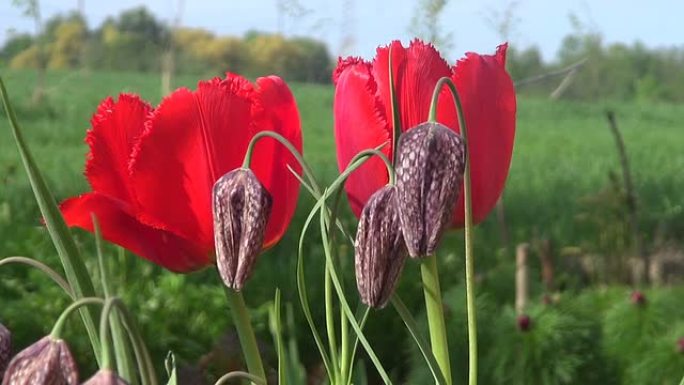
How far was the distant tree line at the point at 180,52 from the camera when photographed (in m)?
8.95

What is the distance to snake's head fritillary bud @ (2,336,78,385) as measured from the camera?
0.45 meters

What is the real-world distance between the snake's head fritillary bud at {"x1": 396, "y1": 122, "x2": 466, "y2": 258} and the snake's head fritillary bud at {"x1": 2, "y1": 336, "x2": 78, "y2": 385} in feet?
0.59

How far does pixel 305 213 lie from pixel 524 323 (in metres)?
0.91

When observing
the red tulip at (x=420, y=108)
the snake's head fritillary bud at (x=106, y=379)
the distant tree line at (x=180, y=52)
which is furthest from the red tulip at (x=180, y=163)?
the distant tree line at (x=180, y=52)

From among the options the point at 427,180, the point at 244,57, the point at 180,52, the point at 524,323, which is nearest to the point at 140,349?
the point at 427,180

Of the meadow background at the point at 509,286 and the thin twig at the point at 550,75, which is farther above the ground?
the thin twig at the point at 550,75

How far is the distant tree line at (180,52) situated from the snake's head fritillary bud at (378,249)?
7089mm

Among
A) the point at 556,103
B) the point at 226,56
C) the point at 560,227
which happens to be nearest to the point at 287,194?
the point at 560,227

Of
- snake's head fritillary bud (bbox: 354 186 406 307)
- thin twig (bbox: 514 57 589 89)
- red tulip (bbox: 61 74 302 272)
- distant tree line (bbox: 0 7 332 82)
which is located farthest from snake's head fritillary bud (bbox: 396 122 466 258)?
distant tree line (bbox: 0 7 332 82)

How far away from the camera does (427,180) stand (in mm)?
590

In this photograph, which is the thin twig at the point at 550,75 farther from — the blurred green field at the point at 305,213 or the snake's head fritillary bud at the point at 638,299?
the blurred green field at the point at 305,213

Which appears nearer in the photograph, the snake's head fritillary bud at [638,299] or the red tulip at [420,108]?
the red tulip at [420,108]

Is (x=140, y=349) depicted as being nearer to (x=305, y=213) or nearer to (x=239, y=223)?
(x=239, y=223)

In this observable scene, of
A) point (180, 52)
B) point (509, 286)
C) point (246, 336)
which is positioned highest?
point (180, 52)
